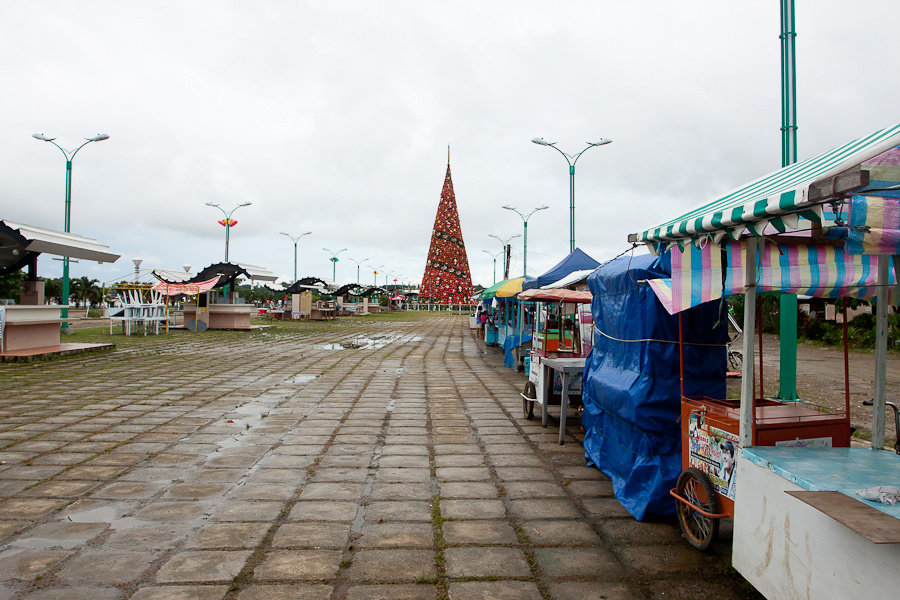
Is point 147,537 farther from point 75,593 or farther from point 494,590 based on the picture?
point 494,590

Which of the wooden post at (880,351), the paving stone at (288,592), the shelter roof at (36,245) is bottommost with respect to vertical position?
the paving stone at (288,592)

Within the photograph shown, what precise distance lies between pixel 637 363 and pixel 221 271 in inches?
961

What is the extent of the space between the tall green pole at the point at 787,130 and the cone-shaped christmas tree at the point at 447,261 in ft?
231

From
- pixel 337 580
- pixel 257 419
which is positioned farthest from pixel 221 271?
pixel 337 580

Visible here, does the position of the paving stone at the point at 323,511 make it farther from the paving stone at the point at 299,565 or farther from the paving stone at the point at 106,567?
the paving stone at the point at 106,567

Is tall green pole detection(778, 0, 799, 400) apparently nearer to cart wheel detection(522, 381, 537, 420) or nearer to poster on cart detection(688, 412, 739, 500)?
cart wheel detection(522, 381, 537, 420)

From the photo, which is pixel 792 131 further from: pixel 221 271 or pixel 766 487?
pixel 221 271

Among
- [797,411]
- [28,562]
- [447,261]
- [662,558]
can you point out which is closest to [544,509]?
[662,558]

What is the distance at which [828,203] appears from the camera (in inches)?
92.7

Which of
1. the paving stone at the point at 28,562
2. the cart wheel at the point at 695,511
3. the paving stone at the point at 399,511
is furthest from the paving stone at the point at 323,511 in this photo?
the cart wheel at the point at 695,511

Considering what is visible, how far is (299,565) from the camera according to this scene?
3.23m

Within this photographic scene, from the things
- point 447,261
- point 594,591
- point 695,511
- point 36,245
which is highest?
point 447,261

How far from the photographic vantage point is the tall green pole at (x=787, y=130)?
5.96 meters

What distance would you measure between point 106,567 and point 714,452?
11.7ft
